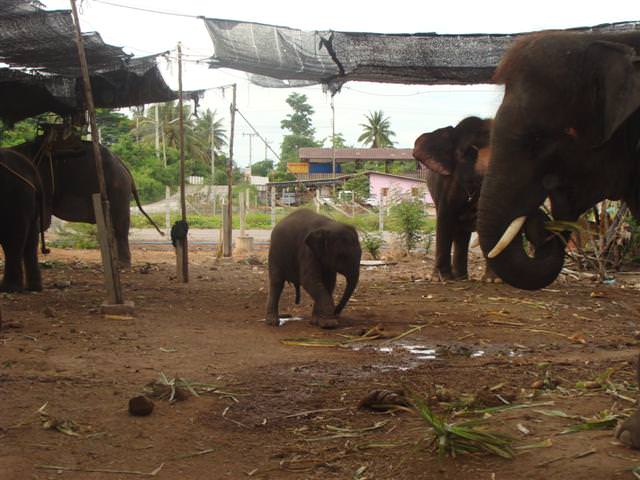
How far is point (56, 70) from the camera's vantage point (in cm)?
1215

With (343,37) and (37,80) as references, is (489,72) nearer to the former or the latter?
(343,37)

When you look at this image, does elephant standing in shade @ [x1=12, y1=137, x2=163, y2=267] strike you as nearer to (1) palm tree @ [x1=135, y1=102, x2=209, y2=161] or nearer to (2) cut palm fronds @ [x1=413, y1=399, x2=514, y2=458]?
(2) cut palm fronds @ [x1=413, y1=399, x2=514, y2=458]

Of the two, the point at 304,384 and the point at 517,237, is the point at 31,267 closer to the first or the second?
the point at 304,384

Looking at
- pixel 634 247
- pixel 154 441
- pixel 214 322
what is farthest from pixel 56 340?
pixel 634 247

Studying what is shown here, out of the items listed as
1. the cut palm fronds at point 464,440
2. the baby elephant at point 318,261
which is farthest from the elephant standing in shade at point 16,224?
the cut palm fronds at point 464,440

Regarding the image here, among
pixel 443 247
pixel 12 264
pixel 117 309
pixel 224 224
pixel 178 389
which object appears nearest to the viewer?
pixel 178 389

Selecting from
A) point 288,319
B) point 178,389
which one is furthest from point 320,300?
point 178,389

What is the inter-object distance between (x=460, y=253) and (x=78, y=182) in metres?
6.86

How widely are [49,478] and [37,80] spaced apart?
34.1ft

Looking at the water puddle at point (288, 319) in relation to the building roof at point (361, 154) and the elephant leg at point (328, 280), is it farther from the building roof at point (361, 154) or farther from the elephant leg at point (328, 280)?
the building roof at point (361, 154)

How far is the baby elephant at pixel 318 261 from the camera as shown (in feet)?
27.6

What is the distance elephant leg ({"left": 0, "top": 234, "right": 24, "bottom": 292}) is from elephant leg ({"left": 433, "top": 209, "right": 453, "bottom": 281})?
6.24 metres

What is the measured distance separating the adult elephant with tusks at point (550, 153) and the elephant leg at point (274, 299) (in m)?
5.04

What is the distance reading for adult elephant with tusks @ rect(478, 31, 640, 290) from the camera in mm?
3773
